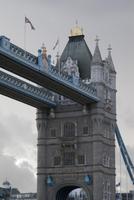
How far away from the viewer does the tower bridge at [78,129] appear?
312ft

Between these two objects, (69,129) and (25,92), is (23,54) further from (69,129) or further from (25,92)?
(69,129)

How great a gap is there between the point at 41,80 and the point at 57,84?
8.78ft

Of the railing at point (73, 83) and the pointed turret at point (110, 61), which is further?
the pointed turret at point (110, 61)

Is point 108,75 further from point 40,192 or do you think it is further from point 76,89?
point 40,192

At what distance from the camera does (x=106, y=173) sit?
9819 centimetres

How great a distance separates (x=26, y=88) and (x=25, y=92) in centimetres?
78

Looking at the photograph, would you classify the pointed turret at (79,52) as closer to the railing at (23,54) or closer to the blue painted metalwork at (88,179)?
the blue painted metalwork at (88,179)

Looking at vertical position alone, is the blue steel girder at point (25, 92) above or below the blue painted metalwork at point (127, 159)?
above

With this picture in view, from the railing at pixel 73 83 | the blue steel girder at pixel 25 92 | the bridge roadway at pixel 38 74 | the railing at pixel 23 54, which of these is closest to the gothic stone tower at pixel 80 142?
the railing at pixel 73 83

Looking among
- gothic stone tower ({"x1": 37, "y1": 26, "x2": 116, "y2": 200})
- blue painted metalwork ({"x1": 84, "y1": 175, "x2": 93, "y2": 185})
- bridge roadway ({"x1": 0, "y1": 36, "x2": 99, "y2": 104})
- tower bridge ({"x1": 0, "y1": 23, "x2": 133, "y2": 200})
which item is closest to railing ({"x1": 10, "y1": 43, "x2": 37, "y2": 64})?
bridge roadway ({"x1": 0, "y1": 36, "x2": 99, "y2": 104})

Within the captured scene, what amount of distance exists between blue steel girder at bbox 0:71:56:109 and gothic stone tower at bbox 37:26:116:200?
9.21ft

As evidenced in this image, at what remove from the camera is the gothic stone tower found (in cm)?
9625

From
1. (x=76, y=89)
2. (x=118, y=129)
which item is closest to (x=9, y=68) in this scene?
(x=76, y=89)

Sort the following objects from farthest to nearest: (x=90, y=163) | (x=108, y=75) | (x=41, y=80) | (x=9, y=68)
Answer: (x=108, y=75) → (x=90, y=163) → (x=41, y=80) → (x=9, y=68)
